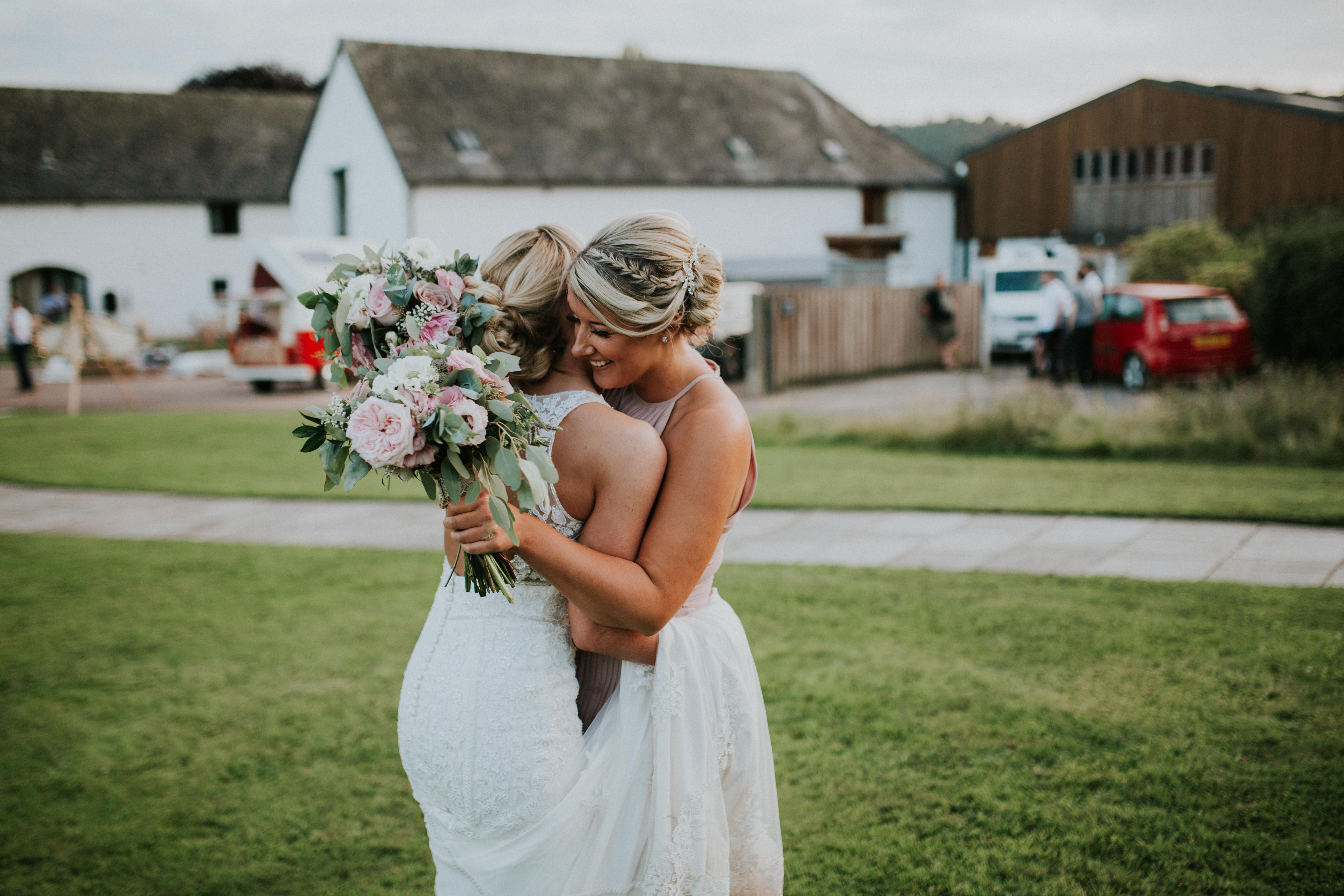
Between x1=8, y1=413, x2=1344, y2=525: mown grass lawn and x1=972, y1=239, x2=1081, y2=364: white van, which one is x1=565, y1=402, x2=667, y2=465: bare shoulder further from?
x1=972, y1=239, x2=1081, y2=364: white van

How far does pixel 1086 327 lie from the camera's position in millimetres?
19000

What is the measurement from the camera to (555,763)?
2365 mm

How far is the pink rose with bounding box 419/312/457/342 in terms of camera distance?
2.19 metres

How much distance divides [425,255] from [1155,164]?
36.2m

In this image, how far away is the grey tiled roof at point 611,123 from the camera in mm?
28438

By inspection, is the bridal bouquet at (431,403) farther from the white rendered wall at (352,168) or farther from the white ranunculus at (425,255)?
the white rendered wall at (352,168)

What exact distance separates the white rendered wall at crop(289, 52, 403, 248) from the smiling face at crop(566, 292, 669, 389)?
2518 cm

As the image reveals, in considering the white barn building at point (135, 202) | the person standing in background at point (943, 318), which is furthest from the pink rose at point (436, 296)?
the white barn building at point (135, 202)

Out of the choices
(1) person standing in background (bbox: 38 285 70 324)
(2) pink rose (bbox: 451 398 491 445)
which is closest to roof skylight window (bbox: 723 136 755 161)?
(1) person standing in background (bbox: 38 285 70 324)

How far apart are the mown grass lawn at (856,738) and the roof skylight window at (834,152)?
29983 mm

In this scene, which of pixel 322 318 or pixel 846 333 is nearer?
pixel 322 318

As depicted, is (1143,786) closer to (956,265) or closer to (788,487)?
(788,487)

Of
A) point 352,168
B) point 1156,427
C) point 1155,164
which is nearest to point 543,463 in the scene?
point 1156,427

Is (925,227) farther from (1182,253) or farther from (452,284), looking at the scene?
(452,284)
